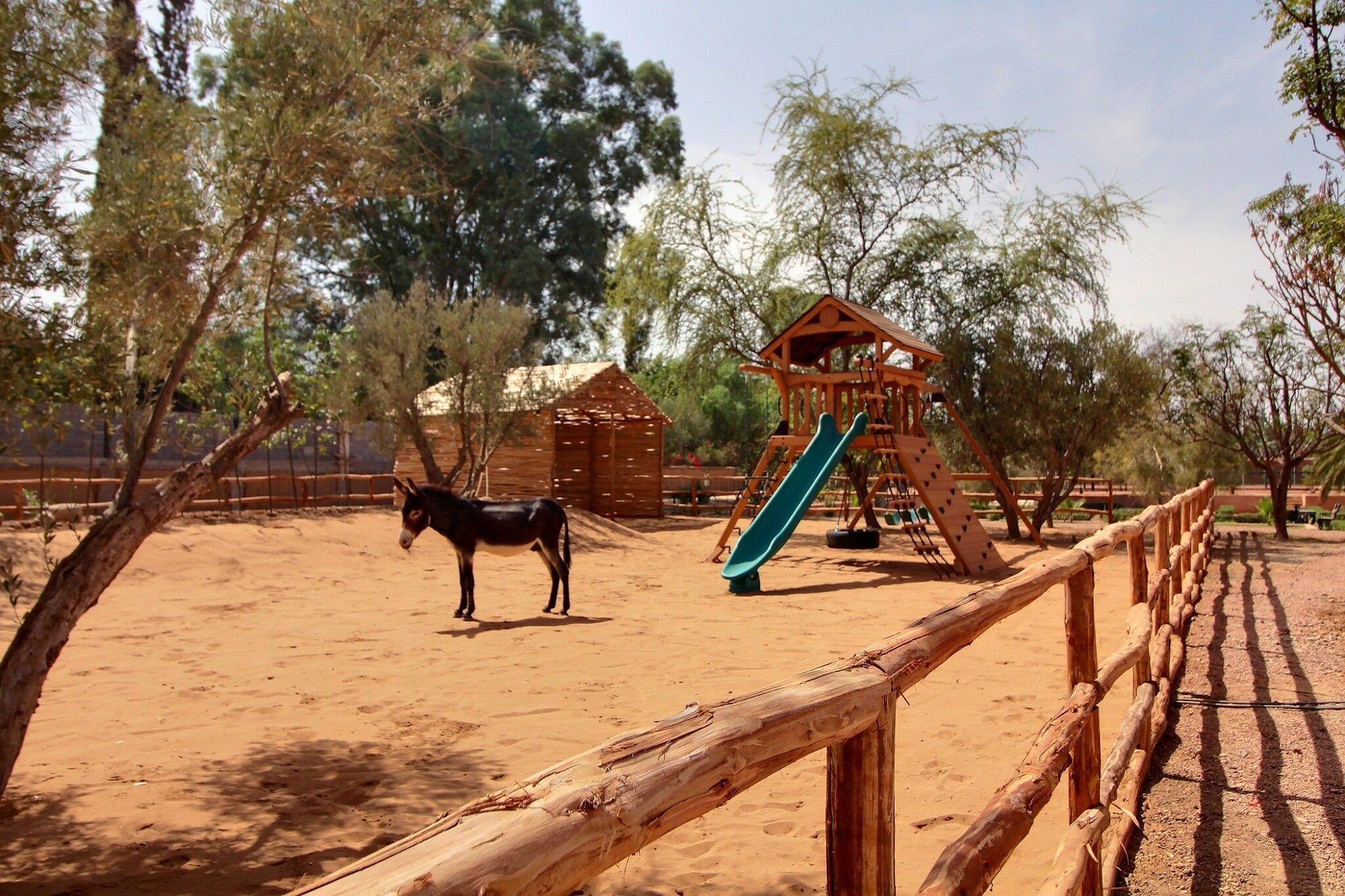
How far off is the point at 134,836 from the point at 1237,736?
523 centimetres

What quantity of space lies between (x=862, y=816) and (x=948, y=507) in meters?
11.3

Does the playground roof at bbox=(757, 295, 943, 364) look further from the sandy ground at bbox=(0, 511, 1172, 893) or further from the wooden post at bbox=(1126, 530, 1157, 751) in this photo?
the wooden post at bbox=(1126, 530, 1157, 751)

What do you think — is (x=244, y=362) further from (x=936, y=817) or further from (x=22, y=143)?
(x=936, y=817)

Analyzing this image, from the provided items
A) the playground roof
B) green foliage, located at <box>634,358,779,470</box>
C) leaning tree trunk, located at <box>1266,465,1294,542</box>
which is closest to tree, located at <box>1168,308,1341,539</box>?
leaning tree trunk, located at <box>1266,465,1294,542</box>

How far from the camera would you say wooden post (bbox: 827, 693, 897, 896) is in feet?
5.78

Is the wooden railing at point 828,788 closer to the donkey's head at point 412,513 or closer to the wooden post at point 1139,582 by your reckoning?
the wooden post at point 1139,582

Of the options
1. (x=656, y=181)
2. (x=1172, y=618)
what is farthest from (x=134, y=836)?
(x=656, y=181)

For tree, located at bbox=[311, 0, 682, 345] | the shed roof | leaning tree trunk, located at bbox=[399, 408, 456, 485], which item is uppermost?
tree, located at bbox=[311, 0, 682, 345]

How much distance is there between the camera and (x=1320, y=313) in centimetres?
1012

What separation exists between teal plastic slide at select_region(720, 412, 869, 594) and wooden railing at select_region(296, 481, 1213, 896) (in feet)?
24.4

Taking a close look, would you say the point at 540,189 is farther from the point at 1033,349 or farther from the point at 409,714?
the point at 409,714

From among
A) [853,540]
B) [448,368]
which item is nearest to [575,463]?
[448,368]

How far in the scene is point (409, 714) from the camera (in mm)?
5434

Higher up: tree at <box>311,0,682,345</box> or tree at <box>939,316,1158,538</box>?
tree at <box>311,0,682,345</box>
